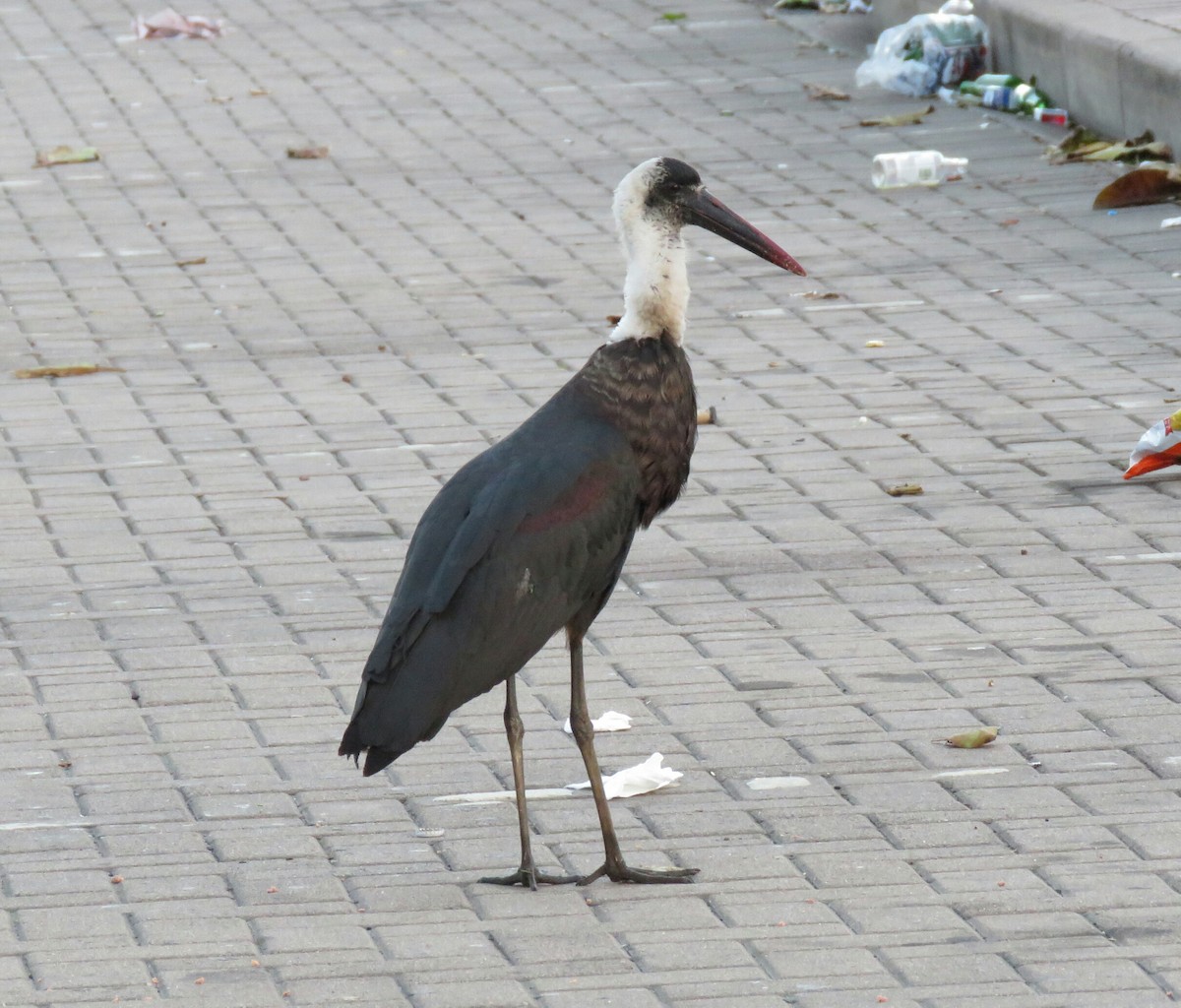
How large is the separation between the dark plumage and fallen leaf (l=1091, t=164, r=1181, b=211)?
6563 mm

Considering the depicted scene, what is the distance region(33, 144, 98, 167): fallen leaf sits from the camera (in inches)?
522

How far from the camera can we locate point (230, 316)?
10.2 meters

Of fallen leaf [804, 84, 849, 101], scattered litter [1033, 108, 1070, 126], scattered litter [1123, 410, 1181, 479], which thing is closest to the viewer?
scattered litter [1123, 410, 1181, 479]

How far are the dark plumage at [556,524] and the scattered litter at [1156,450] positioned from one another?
2840 mm

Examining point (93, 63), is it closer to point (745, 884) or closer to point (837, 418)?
point (837, 418)

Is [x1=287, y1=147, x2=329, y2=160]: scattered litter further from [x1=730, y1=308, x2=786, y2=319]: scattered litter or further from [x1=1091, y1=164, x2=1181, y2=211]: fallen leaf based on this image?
[x1=1091, y1=164, x2=1181, y2=211]: fallen leaf

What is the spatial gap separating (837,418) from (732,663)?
7.88 ft

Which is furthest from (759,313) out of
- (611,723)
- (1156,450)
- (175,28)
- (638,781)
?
(175,28)

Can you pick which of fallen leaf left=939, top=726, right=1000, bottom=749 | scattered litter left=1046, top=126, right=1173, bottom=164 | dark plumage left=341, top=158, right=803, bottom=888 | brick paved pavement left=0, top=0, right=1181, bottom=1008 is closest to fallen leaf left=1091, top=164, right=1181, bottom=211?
brick paved pavement left=0, top=0, right=1181, bottom=1008

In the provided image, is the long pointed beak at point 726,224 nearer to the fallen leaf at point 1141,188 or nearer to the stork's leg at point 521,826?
the stork's leg at point 521,826

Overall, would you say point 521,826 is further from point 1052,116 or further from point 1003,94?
point 1003,94

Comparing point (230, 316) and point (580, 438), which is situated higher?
point (580, 438)

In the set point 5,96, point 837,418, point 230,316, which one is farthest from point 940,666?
point 5,96

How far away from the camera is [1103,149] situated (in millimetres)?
12234
